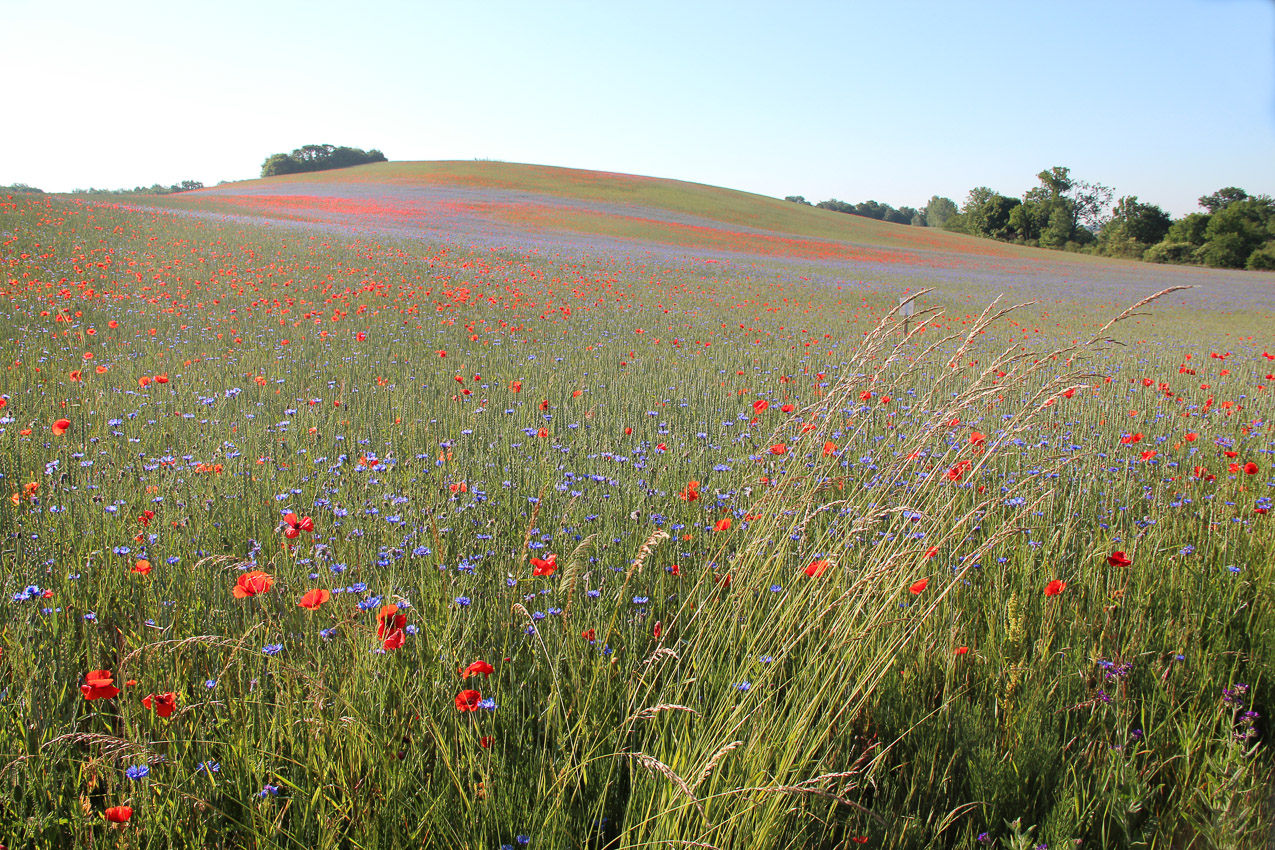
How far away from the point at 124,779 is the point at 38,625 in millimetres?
752

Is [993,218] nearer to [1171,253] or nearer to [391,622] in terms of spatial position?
[1171,253]

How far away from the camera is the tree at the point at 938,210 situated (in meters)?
113

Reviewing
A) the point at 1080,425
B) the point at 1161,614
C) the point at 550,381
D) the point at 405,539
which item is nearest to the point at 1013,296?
the point at 1080,425

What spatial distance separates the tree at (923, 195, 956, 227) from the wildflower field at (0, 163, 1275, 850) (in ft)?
395

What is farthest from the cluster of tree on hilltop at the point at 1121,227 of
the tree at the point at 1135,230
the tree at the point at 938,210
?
the tree at the point at 938,210

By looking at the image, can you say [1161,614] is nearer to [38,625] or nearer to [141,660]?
[141,660]

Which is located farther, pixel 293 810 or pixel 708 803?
pixel 293 810

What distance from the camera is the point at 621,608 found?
219 centimetres

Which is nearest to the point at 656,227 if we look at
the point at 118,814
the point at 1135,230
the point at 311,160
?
the point at 118,814

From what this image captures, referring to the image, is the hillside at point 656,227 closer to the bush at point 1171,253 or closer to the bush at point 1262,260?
the bush at point 1262,260

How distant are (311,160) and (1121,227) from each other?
77402 millimetres

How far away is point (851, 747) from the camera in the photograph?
175 centimetres

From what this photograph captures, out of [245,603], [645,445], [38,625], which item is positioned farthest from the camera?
[645,445]

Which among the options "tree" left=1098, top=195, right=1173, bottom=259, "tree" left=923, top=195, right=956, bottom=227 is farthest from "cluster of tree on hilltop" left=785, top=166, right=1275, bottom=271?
Answer: "tree" left=923, top=195, right=956, bottom=227
